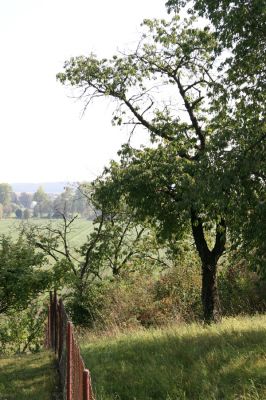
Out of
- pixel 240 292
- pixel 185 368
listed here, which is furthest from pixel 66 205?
pixel 185 368

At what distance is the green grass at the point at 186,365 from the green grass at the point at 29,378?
0.95 meters

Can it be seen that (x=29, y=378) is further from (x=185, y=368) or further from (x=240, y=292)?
(x=240, y=292)

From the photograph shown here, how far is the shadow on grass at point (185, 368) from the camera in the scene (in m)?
6.79

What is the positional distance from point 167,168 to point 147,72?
152 inches

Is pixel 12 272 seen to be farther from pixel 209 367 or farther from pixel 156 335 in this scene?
pixel 209 367

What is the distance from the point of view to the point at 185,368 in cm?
786

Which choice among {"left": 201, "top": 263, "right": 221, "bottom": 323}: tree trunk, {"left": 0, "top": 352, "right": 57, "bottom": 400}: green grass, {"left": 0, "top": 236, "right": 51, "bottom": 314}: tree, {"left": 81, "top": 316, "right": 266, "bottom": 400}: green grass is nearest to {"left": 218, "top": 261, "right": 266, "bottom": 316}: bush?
{"left": 201, "top": 263, "right": 221, "bottom": 323}: tree trunk

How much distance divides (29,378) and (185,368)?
402 cm

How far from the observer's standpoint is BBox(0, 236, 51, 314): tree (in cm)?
1381

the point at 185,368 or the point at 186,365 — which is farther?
the point at 186,365

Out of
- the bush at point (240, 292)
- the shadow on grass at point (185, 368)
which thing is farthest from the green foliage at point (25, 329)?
the shadow on grass at point (185, 368)

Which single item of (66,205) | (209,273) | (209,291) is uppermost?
(66,205)

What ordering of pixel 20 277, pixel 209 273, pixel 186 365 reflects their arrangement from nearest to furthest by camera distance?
pixel 186 365 → pixel 20 277 → pixel 209 273

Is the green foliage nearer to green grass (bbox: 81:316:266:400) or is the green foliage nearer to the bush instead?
the bush
